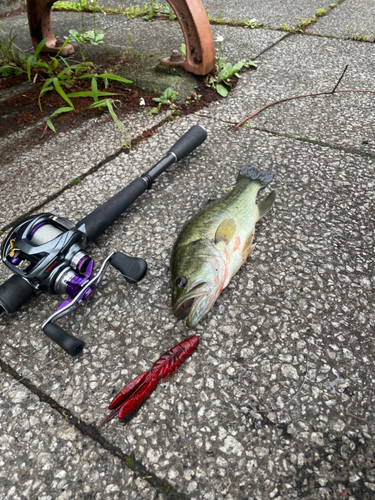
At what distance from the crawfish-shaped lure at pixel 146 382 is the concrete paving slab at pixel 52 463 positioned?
6.2 inches

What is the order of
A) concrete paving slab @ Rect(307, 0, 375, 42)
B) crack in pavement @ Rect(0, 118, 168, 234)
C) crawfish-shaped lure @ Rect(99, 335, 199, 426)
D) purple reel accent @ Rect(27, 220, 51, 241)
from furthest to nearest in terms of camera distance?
concrete paving slab @ Rect(307, 0, 375, 42) → crack in pavement @ Rect(0, 118, 168, 234) → purple reel accent @ Rect(27, 220, 51, 241) → crawfish-shaped lure @ Rect(99, 335, 199, 426)

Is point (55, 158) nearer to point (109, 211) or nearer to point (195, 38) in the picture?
point (109, 211)

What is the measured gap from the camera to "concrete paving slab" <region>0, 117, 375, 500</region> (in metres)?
1.44

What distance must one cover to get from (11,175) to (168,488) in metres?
2.54

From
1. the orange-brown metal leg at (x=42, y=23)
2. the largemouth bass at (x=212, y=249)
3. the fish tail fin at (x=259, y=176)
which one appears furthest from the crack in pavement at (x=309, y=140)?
the orange-brown metal leg at (x=42, y=23)

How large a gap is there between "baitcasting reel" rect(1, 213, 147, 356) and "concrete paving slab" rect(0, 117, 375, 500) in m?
0.18

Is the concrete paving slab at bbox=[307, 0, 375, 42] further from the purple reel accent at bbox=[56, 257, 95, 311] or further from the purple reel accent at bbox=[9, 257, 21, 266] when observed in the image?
the purple reel accent at bbox=[9, 257, 21, 266]

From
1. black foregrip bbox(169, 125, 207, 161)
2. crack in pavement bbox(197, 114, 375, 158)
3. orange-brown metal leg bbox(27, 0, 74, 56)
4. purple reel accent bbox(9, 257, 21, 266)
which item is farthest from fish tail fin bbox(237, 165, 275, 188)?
orange-brown metal leg bbox(27, 0, 74, 56)

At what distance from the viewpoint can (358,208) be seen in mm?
2523

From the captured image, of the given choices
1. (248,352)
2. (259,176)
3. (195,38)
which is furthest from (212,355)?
(195,38)

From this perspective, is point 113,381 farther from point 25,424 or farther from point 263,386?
point 263,386

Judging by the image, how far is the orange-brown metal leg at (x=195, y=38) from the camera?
341 cm

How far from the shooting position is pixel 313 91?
389 cm

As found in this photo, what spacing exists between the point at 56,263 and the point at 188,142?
1.55 meters
